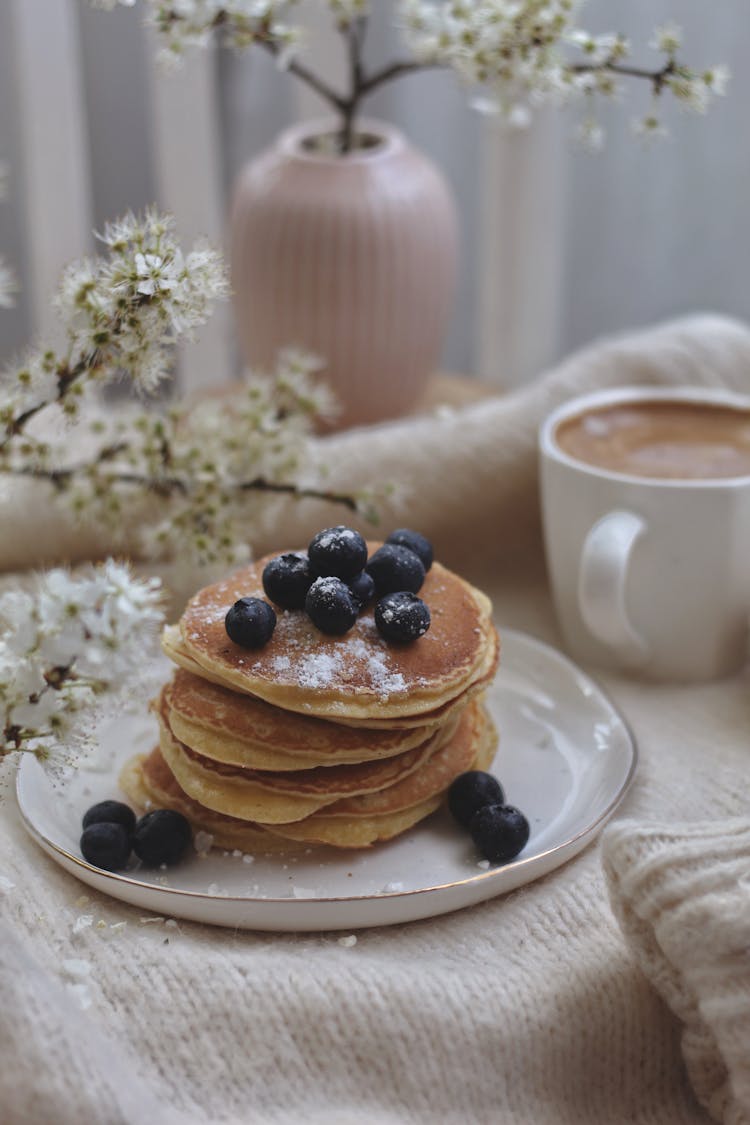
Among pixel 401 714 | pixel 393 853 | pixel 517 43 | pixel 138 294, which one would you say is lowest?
pixel 393 853

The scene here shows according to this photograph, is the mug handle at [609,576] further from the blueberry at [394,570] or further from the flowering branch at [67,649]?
the flowering branch at [67,649]

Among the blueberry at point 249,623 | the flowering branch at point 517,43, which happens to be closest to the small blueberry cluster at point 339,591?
the blueberry at point 249,623

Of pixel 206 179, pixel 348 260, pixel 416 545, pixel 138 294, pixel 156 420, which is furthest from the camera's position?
pixel 206 179

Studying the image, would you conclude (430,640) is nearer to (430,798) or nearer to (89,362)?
(430,798)

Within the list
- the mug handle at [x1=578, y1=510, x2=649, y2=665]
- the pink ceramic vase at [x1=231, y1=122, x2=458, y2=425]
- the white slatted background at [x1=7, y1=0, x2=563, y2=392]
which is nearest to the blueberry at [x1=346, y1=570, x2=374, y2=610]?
the mug handle at [x1=578, y1=510, x2=649, y2=665]

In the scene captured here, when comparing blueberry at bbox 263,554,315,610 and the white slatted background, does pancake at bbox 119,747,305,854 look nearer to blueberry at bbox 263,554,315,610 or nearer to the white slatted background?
blueberry at bbox 263,554,315,610

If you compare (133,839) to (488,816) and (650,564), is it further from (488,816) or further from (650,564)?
(650,564)

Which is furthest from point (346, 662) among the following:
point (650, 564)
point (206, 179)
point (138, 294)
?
point (206, 179)

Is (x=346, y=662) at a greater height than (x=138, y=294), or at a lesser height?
lesser
